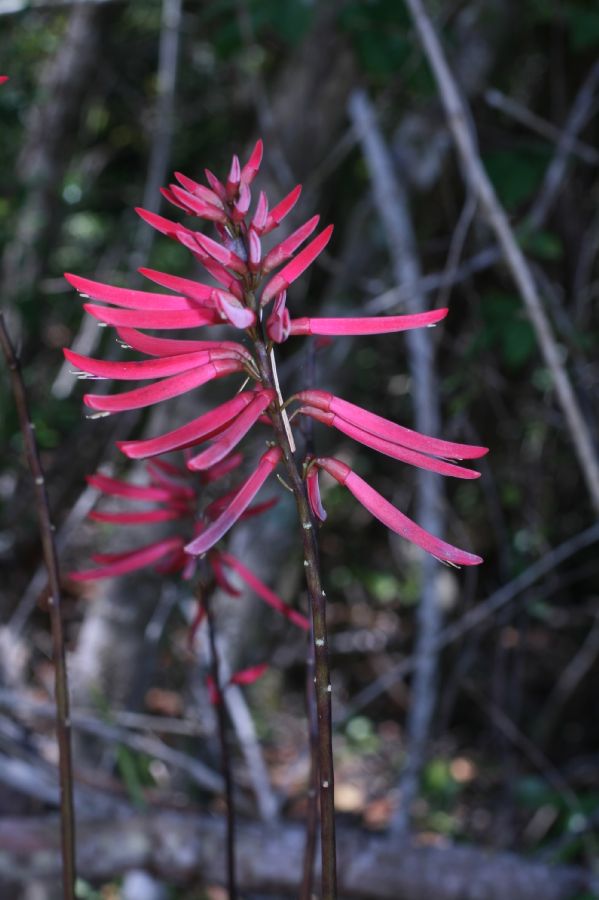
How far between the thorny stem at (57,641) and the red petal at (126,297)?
0.42ft

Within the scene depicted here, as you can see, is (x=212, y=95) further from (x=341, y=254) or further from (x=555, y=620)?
(x=555, y=620)

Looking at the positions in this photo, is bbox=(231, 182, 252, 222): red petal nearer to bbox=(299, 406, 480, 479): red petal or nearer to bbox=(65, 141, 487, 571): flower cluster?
bbox=(65, 141, 487, 571): flower cluster

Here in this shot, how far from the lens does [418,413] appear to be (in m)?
1.71

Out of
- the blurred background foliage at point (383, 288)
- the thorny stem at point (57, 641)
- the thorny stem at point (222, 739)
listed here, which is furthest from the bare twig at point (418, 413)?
the thorny stem at point (57, 641)

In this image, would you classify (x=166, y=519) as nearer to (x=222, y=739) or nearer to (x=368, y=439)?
(x=222, y=739)

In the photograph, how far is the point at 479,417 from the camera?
243 centimetres

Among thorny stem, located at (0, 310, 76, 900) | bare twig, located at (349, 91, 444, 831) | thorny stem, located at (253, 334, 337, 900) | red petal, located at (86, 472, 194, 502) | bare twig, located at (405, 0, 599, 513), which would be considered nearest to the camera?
thorny stem, located at (253, 334, 337, 900)

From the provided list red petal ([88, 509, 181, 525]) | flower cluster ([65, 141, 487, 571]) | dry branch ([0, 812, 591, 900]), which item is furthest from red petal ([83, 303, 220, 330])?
dry branch ([0, 812, 591, 900])

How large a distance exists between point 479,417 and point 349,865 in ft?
4.67

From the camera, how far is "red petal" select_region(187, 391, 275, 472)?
457mm

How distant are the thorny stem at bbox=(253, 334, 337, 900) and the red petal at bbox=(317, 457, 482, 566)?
4cm

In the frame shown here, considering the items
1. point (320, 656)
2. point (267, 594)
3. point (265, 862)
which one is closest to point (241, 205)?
point (320, 656)

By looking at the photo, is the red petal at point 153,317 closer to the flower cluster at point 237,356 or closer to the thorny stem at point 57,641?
the flower cluster at point 237,356

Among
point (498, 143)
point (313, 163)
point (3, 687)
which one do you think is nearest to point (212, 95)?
point (313, 163)
